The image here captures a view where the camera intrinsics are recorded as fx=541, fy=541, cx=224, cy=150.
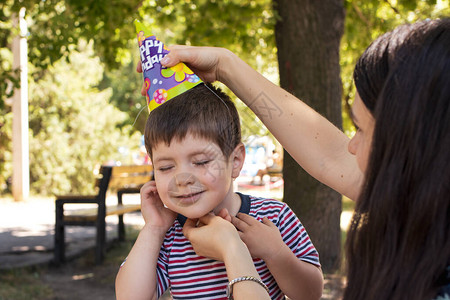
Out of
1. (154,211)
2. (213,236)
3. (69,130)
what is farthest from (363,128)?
(69,130)

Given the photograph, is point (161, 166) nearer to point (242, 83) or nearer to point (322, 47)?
point (242, 83)

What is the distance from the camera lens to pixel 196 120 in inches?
63.1

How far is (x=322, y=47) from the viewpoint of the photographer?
550cm

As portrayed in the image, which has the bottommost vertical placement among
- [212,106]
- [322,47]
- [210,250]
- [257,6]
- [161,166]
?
[210,250]

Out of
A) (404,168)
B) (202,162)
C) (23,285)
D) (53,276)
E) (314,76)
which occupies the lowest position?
(53,276)

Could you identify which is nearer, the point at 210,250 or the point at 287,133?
the point at 210,250

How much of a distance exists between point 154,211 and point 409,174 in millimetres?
934

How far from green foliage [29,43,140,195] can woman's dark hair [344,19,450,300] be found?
15699 millimetres

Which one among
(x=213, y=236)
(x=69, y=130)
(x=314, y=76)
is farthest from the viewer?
(x=69, y=130)

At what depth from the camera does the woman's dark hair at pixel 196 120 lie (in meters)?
1.59

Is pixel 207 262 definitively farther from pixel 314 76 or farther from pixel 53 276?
pixel 53 276

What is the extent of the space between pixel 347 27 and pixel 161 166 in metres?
7.50

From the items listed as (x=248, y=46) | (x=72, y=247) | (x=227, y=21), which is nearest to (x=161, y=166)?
(x=72, y=247)

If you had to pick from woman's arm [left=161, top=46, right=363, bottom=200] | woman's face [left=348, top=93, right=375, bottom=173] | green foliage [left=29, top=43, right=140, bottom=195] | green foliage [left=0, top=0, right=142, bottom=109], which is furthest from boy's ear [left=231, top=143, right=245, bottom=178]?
green foliage [left=29, top=43, right=140, bottom=195]
